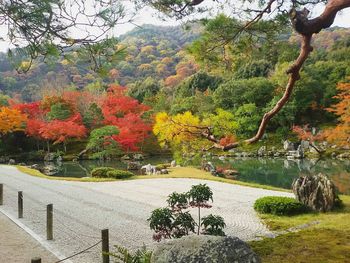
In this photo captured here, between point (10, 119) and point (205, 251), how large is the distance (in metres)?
31.2

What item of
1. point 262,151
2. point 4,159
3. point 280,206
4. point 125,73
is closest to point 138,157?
point 262,151

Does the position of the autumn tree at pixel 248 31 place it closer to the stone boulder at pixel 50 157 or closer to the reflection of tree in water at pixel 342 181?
the reflection of tree in water at pixel 342 181

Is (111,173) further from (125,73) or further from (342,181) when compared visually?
(125,73)

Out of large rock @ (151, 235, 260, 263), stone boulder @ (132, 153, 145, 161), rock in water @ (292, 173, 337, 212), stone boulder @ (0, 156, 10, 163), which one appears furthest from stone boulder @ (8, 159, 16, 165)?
large rock @ (151, 235, 260, 263)

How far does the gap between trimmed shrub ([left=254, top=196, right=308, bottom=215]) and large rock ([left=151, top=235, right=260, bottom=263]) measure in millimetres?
5466

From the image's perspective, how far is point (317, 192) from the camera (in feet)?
30.7

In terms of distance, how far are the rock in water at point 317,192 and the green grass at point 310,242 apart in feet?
1.34

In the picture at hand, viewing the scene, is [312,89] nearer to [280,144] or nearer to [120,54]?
[280,144]

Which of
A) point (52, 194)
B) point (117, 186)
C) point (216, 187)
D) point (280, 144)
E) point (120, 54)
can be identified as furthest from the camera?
point (280, 144)

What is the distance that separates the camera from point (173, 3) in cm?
536

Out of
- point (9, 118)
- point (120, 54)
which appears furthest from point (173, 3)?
point (9, 118)

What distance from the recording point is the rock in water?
29.9ft

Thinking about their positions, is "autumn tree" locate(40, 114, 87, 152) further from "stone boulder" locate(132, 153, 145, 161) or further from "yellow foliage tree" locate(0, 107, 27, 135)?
"stone boulder" locate(132, 153, 145, 161)

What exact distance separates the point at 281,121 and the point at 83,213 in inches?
1108
